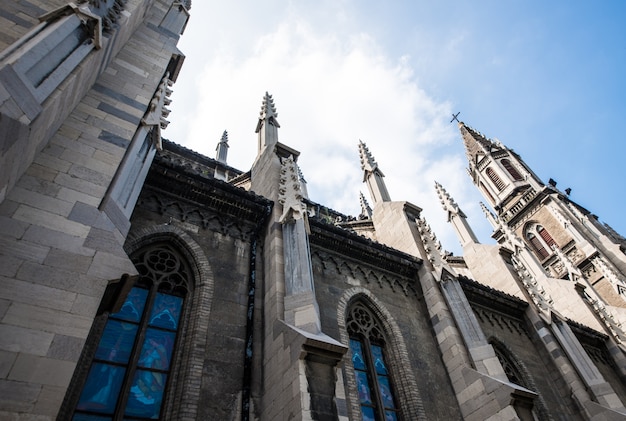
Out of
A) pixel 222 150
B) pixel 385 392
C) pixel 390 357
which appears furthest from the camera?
pixel 222 150

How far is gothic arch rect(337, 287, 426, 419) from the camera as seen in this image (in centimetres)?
850

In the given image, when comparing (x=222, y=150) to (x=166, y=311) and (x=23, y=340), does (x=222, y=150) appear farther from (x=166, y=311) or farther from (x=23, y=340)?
(x=23, y=340)

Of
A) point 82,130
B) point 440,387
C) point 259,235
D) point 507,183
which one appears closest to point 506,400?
point 440,387

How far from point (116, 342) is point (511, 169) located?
147ft

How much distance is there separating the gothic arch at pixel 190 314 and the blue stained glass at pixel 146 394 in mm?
186

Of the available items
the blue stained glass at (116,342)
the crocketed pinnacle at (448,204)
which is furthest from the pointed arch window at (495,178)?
the blue stained glass at (116,342)

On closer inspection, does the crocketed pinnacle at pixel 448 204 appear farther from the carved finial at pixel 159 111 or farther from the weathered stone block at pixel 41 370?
the weathered stone block at pixel 41 370

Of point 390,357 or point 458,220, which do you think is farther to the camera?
point 458,220

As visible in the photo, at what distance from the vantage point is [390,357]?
394 inches

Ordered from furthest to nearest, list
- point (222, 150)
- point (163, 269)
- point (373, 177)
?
point (222, 150) < point (373, 177) < point (163, 269)

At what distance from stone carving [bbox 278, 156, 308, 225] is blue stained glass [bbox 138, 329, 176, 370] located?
342 centimetres

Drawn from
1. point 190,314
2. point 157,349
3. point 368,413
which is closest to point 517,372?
point 368,413

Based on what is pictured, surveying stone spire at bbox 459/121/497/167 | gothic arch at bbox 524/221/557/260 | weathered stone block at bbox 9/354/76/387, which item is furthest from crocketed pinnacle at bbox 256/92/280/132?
stone spire at bbox 459/121/497/167

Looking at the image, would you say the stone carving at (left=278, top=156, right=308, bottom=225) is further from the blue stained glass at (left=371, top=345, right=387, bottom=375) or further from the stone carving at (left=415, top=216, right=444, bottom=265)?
the stone carving at (left=415, top=216, right=444, bottom=265)
